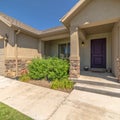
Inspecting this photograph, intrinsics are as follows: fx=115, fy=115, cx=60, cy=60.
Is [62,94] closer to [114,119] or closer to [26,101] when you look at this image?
[26,101]

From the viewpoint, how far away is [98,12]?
598 centimetres

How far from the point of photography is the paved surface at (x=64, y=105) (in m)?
3.55

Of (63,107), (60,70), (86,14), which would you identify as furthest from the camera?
(60,70)

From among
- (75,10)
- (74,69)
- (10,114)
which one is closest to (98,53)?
(74,69)

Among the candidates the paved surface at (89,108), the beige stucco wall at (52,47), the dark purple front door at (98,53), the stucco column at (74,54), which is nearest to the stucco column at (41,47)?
the beige stucco wall at (52,47)

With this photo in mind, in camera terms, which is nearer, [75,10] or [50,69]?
[75,10]

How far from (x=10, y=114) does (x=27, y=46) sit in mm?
6807

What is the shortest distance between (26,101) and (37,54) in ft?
22.0

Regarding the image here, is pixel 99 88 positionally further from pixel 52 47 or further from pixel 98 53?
pixel 52 47

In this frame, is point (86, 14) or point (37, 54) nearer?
point (86, 14)

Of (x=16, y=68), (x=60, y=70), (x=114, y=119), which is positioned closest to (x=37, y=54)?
(x=16, y=68)

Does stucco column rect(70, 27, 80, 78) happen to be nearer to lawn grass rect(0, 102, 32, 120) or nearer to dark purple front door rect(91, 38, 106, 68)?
dark purple front door rect(91, 38, 106, 68)

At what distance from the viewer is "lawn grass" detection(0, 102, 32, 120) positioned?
3.46 meters

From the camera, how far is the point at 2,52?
8891mm
